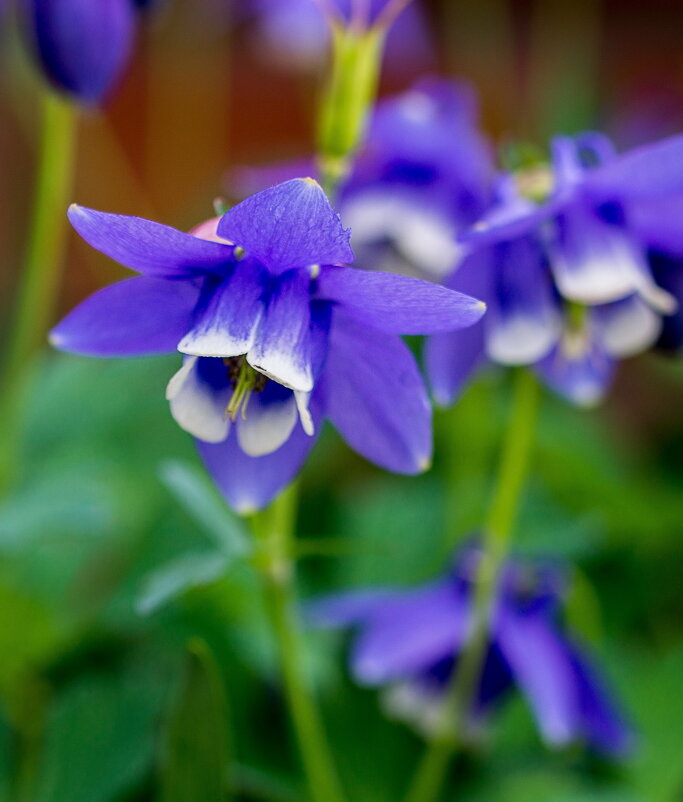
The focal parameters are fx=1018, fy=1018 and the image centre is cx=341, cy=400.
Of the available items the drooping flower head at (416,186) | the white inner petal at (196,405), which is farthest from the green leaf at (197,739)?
the drooping flower head at (416,186)

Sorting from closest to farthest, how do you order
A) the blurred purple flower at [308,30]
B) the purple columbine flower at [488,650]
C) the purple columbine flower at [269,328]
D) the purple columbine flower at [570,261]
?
the purple columbine flower at [269,328] < the purple columbine flower at [570,261] < the purple columbine flower at [488,650] < the blurred purple flower at [308,30]

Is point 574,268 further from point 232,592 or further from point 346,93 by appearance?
point 232,592

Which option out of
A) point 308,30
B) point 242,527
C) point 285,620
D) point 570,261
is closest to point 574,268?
point 570,261

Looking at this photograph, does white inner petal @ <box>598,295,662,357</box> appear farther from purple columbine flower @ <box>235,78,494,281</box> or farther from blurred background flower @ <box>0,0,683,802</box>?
purple columbine flower @ <box>235,78,494,281</box>

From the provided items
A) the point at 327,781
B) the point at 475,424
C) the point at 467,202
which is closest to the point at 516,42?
the point at 475,424

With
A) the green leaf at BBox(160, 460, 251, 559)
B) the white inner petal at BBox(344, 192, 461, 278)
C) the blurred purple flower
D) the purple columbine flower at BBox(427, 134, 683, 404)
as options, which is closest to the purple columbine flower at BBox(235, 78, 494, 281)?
the white inner petal at BBox(344, 192, 461, 278)

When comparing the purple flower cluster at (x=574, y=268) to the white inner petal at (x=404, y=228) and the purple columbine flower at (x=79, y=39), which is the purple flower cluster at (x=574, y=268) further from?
the purple columbine flower at (x=79, y=39)
